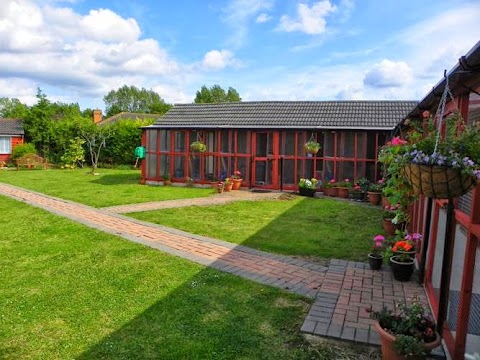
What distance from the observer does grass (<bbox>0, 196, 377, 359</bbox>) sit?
3.45m

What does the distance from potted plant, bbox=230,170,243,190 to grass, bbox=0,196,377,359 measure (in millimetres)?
8100

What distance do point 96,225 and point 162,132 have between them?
27.6ft

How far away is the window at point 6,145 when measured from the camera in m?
26.2

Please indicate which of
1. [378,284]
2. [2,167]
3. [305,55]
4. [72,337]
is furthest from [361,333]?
[2,167]

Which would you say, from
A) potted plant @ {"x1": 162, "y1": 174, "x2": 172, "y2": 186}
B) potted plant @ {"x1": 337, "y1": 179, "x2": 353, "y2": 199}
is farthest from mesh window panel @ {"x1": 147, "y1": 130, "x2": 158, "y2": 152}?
potted plant @ {"x1": 337, "y1": 179, "x2": 353, "y2": 199}

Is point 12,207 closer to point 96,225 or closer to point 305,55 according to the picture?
point 96,225

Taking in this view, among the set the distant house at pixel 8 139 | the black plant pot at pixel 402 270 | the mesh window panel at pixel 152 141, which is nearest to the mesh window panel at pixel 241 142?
the mesh window panel at pixel 152 141

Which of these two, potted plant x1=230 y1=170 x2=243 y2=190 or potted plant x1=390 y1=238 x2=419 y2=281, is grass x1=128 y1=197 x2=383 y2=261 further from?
potted plant x1=230 y1=170 x2=243 y2=190

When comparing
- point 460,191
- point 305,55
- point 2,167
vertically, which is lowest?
point 2,167

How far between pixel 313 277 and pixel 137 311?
91.0 inches

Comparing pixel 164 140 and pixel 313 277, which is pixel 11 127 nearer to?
pixel 164 140

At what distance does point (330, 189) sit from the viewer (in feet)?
42.8

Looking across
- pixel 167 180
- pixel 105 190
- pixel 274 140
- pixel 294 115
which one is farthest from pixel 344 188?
pixel 105 190

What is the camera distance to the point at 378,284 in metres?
4.98
